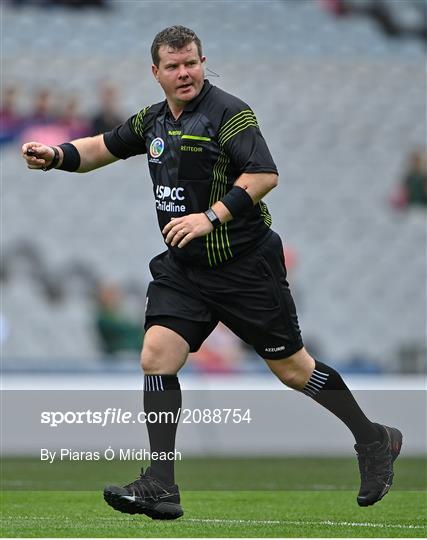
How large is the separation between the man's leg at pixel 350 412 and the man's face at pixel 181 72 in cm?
131

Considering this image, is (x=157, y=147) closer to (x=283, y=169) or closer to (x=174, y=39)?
(x=174, y=39)

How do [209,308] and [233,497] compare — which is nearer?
[209,308]

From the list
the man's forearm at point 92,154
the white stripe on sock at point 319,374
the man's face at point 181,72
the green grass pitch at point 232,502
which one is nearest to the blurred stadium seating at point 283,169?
the green grass pitch at point 232,502

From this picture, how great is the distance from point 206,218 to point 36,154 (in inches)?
38.1

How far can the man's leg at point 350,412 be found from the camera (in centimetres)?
573

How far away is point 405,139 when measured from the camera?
653 inches

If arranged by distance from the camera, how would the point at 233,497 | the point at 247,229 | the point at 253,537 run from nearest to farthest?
1. the point at 253,537
2. the point at 247,229
3. the point at 233,497

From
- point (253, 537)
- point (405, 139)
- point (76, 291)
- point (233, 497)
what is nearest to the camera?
point (253, 537)

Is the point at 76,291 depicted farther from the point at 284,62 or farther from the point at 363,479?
the point at 363,479

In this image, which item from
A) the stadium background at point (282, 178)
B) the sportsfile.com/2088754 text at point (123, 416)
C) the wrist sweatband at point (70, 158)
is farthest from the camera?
the stadium background at point (282, 178)

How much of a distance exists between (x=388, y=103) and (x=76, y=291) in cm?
530

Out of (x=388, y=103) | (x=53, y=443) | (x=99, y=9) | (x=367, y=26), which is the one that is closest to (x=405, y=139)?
(x=388, y=103)

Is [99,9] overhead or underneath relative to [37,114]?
overhead

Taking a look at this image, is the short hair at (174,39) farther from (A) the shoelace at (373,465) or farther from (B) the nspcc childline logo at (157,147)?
(A) the shoelace at (373,465)
